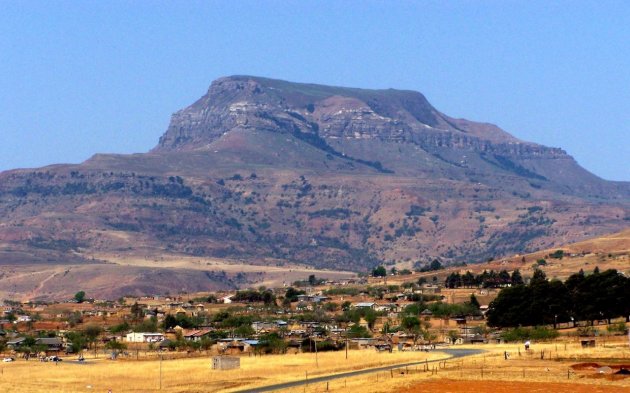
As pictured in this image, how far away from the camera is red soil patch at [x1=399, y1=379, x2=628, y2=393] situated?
8700 cm

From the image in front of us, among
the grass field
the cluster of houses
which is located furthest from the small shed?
the cluster of houses

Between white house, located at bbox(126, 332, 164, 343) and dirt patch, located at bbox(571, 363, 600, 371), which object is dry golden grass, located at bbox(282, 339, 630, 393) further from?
white house, located at bbox(126, 332, 164, 343)

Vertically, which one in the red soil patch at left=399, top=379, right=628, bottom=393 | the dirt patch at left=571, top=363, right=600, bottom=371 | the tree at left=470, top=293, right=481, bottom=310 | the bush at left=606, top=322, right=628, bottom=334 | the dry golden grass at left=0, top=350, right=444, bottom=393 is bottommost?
the dry golden grass at left=0, top=350, right=444, bottom=393

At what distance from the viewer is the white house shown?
537 feet

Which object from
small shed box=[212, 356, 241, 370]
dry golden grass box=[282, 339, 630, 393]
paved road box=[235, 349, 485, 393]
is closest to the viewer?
dry golden grass box=[282, 339, 630, 393]

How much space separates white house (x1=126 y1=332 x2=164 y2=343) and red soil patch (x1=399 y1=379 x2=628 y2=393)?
241ft

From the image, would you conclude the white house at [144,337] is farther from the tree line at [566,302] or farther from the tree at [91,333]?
the tree line at [566,302]

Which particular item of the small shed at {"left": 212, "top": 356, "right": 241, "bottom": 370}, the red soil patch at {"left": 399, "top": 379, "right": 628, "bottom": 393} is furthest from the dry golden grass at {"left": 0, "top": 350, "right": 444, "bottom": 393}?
the red soil patch at {"left": 399, "top": 379, "right": 628, "bottom": 393}

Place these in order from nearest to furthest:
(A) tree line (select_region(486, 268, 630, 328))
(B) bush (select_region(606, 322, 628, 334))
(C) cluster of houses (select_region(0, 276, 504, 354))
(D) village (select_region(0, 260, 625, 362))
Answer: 1. (B) bush (select_region(606, 322, 628, 334))
2. (D) village (select_region(0, 260, 625, 362))
3. (C) cluster of houses (select_region(0, 276, 504, 354))
4. (A) tree line (select_region(486, 268, 630, 328))

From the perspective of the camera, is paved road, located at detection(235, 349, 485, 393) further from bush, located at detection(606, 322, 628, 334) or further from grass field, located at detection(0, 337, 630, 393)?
bush, located at detection(606, 322, 628, 334)

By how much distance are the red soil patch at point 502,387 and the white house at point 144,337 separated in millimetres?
73374

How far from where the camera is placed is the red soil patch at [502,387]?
87000 millimetres

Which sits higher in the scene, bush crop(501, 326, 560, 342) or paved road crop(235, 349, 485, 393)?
bush crop(501, 326, 560, 342)

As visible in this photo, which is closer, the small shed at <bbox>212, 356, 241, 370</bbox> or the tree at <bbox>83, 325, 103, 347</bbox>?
the small shed at <bbox>212, 356, 241, 370</bbox>
